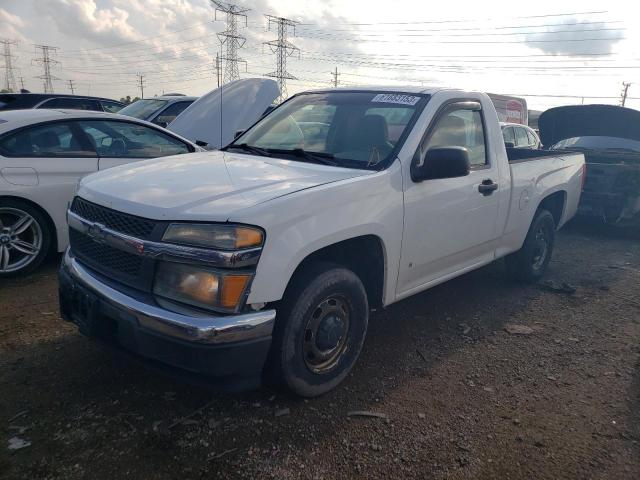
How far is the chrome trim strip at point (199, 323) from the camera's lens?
2.43m

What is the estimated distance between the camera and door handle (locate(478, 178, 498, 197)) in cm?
402

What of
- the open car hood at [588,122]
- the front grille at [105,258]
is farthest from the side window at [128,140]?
the open car hood at [588,122]

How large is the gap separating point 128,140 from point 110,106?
239 inches

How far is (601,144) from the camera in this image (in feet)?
28.2

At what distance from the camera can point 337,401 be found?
3100mm

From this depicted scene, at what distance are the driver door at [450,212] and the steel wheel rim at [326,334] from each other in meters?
0.57

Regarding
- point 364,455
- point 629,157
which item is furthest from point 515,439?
point 629,157

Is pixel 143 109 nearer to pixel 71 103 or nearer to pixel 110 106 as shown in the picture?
pixel 110 106

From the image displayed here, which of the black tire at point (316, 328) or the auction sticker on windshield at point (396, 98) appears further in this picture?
the auction sticker on windshield at point (396, 98)

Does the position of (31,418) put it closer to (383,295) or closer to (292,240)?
(292,240)

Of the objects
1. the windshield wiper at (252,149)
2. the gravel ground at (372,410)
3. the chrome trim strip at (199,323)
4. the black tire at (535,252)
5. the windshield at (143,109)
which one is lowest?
the gravel ground at (372,410)

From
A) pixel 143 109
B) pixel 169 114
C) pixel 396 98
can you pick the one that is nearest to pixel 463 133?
pixel 396 98

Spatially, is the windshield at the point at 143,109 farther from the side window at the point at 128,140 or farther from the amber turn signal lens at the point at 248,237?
the amber turn signal lens at the point at 248,237

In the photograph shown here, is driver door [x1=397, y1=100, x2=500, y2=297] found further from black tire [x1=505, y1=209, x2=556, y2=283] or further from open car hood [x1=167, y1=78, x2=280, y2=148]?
open car hood [x1=167, y1=78, x2=280, y2=148]
